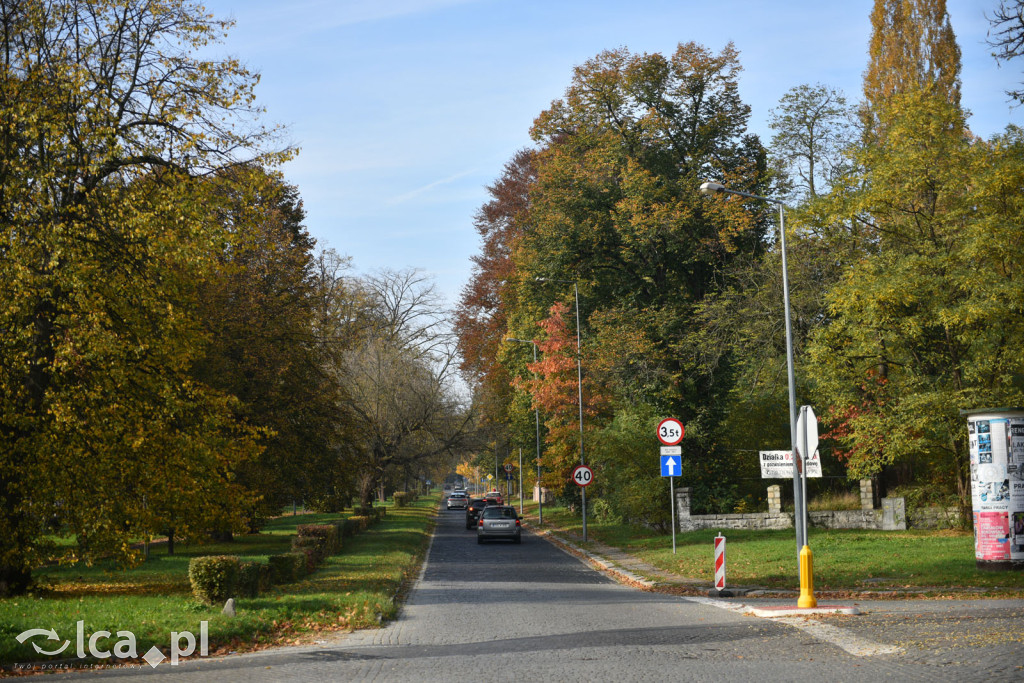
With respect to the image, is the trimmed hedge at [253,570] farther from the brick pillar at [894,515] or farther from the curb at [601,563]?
the brick pillar at [894,515]

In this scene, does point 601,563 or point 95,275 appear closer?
point 95,275

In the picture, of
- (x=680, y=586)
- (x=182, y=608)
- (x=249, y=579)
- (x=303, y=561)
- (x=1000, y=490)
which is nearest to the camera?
(x=182, y=608)

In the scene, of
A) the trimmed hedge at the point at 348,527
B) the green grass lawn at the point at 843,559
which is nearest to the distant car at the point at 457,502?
the trimmed hedge at the point at 348,527

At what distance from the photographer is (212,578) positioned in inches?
599

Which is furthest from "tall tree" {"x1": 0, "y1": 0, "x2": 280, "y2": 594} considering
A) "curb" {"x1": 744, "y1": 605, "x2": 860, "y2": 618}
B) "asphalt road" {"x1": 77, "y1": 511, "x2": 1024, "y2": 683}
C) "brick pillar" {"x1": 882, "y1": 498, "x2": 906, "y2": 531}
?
"brick pillar" {"x1": 882, "y1": 498, "x2": 906, "y2": 531}

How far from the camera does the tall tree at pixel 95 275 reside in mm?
16875

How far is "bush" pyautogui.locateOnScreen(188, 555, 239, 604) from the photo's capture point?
1521 centimetres

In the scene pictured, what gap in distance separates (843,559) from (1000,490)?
4.08 meters

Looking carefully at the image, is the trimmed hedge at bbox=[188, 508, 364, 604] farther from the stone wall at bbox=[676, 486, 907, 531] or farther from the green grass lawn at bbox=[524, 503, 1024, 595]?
the stone wall at bbox=[676, 486, 907, 531]

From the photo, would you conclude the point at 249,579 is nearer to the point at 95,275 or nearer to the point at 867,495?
the point at 95,275

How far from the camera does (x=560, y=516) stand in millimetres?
54469

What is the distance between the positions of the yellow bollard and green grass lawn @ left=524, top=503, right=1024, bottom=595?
2835 mm

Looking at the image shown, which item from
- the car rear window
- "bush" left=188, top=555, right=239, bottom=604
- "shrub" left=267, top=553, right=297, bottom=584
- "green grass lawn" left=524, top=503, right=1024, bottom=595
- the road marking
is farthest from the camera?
the car rear window

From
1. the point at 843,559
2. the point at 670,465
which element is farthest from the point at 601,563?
the point at 843,559
